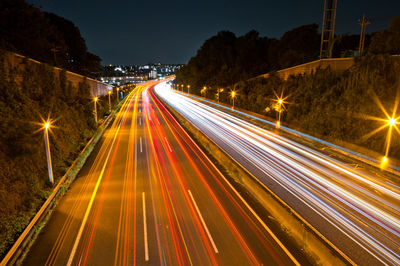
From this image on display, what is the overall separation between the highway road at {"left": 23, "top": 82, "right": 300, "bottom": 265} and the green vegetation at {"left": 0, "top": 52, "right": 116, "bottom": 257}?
49.4 inches

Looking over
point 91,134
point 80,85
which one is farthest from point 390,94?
point 80,85

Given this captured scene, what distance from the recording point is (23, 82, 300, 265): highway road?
8453 mm

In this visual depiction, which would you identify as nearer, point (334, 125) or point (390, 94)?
point (390, 94)

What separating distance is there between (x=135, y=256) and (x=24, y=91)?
1572 centimetres

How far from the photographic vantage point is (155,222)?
10.5 metres

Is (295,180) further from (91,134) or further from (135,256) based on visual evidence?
(91,134)

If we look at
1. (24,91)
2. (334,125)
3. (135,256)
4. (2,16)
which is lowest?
Result: (135,256)

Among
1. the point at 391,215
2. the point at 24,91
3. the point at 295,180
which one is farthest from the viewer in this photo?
the point at 24,91

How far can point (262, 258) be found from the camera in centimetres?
829

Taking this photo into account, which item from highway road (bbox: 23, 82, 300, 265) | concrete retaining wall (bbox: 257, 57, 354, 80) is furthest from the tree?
highway road (bbox: 23, 82, 300, 265)

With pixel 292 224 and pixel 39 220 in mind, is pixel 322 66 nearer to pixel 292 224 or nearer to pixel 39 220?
pixel 292 224

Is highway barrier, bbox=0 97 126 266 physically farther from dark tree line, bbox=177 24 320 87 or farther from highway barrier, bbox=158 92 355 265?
dark tree line, bbox=177 24 320 87

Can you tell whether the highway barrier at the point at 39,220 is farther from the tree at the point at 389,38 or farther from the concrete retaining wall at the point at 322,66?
the tree at the point at 389,38

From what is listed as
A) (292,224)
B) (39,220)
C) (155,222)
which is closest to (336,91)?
(292,224)
